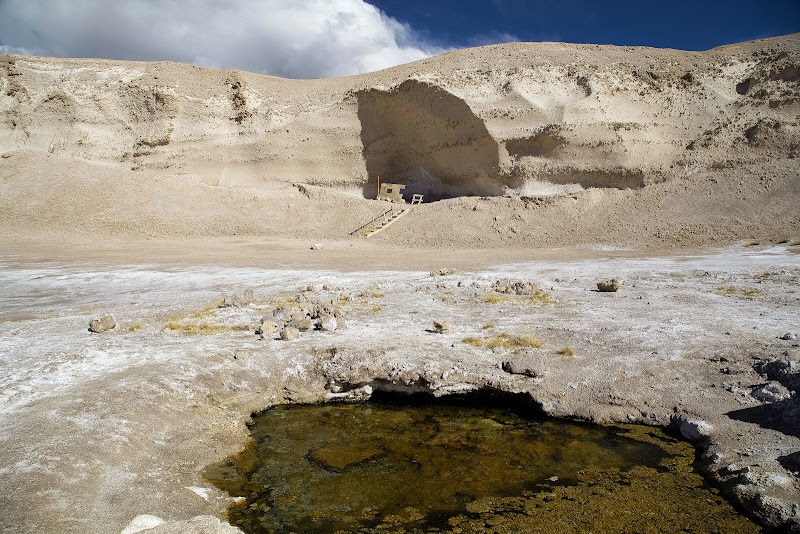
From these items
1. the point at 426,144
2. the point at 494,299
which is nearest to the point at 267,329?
the point at 494,299

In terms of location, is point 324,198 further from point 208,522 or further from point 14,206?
point 208,522

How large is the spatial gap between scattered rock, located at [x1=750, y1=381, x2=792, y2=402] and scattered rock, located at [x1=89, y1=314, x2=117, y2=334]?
8396 mm

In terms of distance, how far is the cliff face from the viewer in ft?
81.2

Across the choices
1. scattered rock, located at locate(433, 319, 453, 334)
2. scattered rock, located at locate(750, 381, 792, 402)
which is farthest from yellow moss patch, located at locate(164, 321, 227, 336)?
scattered rock, located at locate(750, 381, 792, 402)

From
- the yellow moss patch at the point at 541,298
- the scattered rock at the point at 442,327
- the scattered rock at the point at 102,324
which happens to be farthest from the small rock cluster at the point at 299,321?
the yellow moss patch at the point at 541,298

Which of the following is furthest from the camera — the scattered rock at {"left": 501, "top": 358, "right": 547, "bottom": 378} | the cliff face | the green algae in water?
the cliff face

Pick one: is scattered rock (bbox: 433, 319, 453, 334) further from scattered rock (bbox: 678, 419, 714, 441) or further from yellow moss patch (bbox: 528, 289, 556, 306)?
scattered rock (bbox: 678, 419, 714, 441)

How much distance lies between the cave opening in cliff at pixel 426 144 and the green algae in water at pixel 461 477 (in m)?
22.4

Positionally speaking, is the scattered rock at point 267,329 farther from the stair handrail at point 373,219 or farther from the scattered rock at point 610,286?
the stair handrail at point 373,219

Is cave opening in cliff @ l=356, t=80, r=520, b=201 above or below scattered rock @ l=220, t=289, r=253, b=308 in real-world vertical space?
above

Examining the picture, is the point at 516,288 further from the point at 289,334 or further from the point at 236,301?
the point at 236,301

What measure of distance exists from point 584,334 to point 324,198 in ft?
72.8

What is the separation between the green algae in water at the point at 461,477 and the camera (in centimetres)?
411

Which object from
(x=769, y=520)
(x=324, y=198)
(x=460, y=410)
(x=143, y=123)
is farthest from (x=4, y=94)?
(x=769, y=520)
